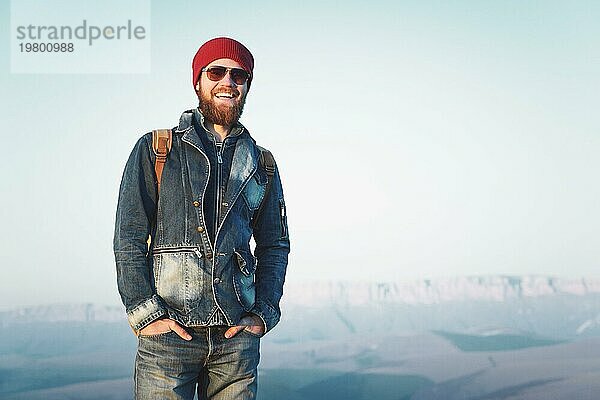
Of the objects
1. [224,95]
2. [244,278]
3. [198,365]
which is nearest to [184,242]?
[244,278]

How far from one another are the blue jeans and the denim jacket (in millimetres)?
50

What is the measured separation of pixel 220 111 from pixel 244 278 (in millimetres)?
437

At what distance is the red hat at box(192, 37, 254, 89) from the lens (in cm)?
208

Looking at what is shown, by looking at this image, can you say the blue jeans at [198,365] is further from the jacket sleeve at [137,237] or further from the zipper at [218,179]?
the zipper at [218,179]

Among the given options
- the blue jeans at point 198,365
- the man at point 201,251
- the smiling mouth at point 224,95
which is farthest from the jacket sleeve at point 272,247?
the smiling mouth at point 224,95

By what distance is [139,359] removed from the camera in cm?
194

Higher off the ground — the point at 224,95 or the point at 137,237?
the point at 224,95

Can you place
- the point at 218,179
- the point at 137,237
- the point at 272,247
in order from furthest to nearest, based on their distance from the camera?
the point at 272,247, the point at 218,179, the point at 137,237

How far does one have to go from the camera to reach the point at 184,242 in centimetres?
195

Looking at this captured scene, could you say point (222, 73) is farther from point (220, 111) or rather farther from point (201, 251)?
point (201, 251)

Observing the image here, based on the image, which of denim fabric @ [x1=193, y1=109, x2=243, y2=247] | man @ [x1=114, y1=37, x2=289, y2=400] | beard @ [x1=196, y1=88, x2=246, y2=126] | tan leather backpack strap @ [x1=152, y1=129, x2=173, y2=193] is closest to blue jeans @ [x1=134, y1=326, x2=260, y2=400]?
man @ [x1=114, y1=37, x2=289, y2=400]

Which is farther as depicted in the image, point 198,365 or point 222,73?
point 222,73

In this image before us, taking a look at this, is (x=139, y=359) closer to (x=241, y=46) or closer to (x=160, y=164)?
(x=160, y=164)

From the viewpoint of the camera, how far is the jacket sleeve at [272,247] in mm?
2131
